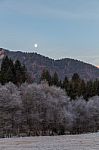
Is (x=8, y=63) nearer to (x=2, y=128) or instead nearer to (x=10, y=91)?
(x=10, y=91)

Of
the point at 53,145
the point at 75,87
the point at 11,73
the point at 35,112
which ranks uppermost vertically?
the point at 11,73

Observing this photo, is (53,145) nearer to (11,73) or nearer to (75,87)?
(11,73)

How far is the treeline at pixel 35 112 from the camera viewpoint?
90000mm

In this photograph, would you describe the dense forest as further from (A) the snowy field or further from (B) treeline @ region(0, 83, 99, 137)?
(A) the snowy field

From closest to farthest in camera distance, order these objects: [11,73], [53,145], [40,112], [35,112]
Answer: [53,145] → [35,112] → [40,112] → [11,73]

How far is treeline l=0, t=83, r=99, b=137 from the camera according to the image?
90000 mm

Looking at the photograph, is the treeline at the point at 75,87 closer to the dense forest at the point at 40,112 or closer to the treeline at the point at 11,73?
the treeline at the point at 11,73

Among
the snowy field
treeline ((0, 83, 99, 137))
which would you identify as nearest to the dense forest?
treeline ((0, 83, 99, 137))

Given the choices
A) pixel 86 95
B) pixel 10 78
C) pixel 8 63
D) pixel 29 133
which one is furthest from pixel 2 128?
pixel 86 95

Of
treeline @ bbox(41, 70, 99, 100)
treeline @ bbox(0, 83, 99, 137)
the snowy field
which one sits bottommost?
the snowy field

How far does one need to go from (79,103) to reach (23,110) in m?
34.7

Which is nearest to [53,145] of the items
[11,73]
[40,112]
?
[40,112]

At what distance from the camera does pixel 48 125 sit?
98.9 metres

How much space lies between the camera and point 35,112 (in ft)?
314
